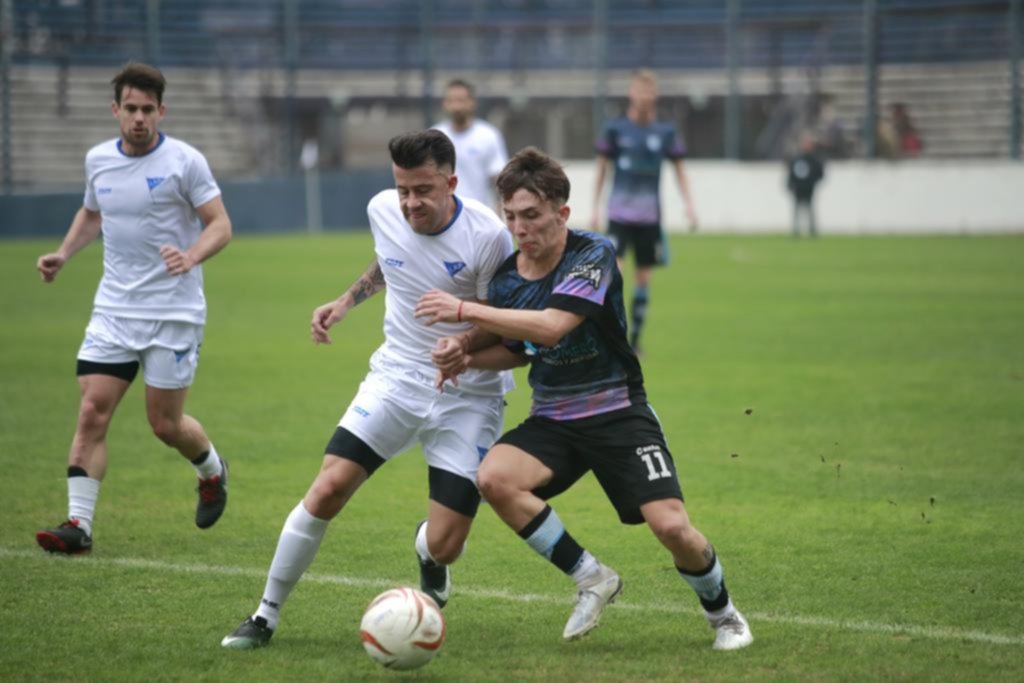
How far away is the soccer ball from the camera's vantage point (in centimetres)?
525

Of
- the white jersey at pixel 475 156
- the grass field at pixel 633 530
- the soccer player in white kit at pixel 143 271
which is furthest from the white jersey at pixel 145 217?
the white jersey at pixel 475 156

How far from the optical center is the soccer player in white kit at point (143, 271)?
7602mm

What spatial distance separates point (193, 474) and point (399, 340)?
384 cm

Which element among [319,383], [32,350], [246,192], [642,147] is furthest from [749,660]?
[246,192]

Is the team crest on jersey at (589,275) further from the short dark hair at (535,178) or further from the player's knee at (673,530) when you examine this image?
the player's knee at (673,530)

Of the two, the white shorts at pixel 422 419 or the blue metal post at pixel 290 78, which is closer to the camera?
the white shorts at pixel 422 419

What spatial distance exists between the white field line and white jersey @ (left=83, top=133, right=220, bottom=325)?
4.21 ft

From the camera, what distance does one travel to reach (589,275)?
564 cm

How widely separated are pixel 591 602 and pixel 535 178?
1.58m

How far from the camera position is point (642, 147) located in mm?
15656

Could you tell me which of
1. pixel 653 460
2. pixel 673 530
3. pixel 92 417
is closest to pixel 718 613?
pixel 673 530

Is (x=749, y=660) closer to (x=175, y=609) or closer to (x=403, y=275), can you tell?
(x=403, y=275)

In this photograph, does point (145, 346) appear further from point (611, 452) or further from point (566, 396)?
point (611, 452)

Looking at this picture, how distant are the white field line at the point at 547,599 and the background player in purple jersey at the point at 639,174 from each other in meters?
8.81
